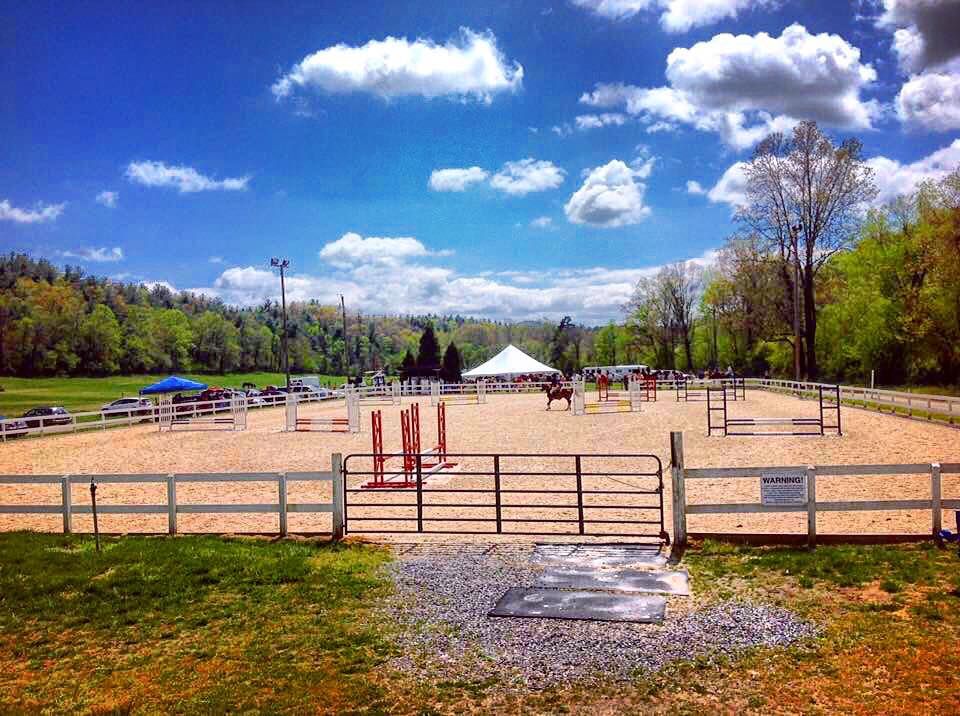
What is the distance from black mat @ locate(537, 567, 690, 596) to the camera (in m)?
8.61

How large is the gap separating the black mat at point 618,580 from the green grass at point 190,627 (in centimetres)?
209

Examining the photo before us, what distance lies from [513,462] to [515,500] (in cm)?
472

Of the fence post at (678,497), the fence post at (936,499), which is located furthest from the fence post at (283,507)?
the fence post at (936,499)

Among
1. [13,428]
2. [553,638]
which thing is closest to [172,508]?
[553,638]

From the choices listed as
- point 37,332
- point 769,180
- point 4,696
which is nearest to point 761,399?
point 769,180

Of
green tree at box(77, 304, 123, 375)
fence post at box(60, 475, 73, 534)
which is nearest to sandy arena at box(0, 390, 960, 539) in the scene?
fence post at box(60, 475, 73, 534)

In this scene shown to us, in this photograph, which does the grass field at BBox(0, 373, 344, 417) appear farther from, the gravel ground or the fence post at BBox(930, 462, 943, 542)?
the fence post at BBox(930, 462, 943, 542)

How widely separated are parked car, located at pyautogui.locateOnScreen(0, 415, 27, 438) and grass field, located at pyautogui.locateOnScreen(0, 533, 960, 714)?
23.4 metres

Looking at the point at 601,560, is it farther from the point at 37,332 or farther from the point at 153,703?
the point at 37,332

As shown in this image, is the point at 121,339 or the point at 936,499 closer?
the point at 936,499

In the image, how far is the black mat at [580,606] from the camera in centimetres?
775

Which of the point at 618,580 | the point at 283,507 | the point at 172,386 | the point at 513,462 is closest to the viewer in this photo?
the point at 618,580

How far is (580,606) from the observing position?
318 inches

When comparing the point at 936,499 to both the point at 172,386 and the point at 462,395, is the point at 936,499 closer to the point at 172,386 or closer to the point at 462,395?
the point at 172,386
